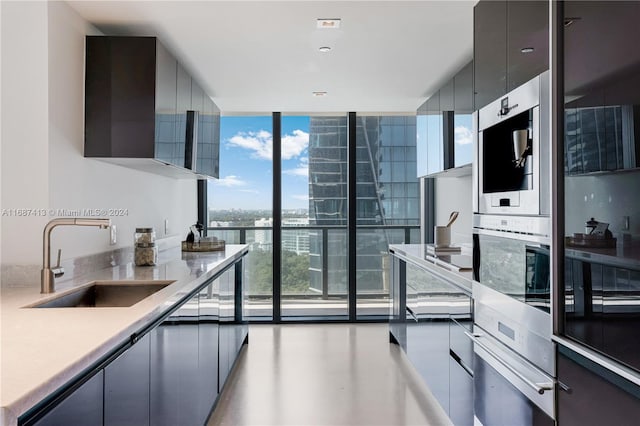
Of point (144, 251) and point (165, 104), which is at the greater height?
point (165, 104)

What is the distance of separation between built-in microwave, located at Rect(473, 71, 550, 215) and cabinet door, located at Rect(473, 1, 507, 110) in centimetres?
6

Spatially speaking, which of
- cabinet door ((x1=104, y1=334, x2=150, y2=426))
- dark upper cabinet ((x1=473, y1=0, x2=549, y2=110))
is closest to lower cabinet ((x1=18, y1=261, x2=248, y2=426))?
cabinet door ((x1=104, y1=334, x2=150, y2=426))

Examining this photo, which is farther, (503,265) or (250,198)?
(250,198)

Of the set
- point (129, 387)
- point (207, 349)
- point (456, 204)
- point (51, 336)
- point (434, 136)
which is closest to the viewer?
point (51, 336)

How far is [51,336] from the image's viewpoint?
127cm

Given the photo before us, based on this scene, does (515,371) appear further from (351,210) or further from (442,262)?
(351,210)

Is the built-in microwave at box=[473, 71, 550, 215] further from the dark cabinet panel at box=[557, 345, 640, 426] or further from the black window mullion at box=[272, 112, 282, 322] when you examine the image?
the black window mullion at box=[272, 112, 282, 322]

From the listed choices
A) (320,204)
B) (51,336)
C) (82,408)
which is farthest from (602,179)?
(320,204)

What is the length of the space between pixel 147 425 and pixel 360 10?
2205mm

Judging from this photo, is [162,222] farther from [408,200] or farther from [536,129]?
[536,129]

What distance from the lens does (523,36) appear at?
163 cm

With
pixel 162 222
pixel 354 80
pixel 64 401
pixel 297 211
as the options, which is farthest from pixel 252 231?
pixel 64 401

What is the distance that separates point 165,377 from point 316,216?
3.50m

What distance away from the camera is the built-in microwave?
1.50m
